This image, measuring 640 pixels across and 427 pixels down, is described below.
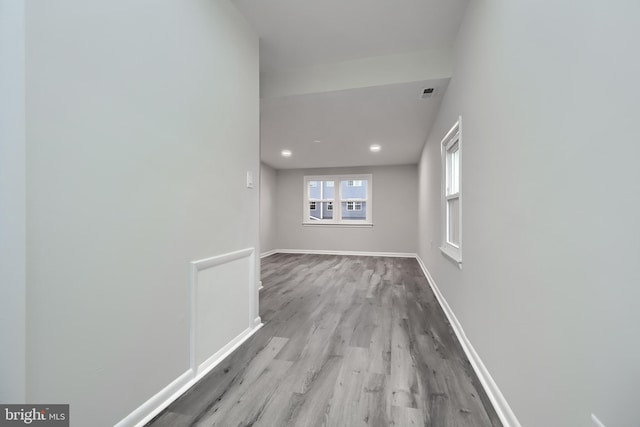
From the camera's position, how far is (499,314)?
1.36 meters

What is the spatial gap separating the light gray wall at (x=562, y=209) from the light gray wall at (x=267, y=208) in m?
5.51

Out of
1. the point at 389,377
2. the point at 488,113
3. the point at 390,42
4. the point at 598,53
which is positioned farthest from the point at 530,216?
the point at 390,42

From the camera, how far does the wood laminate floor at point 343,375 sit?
1.31 metres

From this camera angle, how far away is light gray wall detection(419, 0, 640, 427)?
64 cm

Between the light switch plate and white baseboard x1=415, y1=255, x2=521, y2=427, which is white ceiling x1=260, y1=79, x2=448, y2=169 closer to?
the light switch plate

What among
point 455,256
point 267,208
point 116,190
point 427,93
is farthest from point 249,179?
point 267,208

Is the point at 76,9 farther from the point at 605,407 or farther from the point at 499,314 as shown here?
the point at 499,314

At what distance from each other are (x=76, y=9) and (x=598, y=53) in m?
1.69

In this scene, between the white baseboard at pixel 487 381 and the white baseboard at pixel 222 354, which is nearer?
the white baseboard at pixel 487 381

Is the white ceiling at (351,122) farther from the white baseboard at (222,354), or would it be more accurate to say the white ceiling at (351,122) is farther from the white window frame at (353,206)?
the white baseboard at (222,354)
